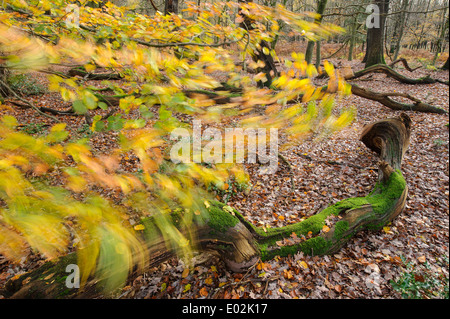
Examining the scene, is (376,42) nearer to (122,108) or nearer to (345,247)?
(345,247)

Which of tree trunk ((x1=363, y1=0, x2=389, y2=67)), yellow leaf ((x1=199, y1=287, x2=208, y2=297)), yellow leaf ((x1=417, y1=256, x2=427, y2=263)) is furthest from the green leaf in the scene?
tree trunk ((x1=363, y1=0, x2=389, y2=67))

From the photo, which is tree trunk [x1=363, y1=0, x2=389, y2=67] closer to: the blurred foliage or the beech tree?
the beech tree

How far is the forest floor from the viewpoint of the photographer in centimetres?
314

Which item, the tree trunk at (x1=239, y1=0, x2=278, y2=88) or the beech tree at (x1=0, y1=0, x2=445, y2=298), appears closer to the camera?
the beech tree at (x1=0, y1=0, x2=445, y2=298)

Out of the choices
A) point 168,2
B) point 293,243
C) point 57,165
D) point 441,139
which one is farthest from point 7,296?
point 441,139

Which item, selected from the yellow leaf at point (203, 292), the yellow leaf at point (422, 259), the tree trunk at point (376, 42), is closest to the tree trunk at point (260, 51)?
the yellow leaf at point (203, 292)

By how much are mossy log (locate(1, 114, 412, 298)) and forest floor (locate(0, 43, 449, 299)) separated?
221 millimetres

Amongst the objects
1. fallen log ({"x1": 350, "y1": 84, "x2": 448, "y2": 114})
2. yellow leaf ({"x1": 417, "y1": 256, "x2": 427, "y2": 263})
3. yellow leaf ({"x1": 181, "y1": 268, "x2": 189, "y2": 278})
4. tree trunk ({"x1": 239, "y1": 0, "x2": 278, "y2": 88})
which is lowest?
yellow leaf ({"x1": 181, "y1": 268, "x2": 189, "y2": 278})

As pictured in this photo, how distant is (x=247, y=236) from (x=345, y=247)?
73.4 inches

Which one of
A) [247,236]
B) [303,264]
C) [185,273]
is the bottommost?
[185,273]

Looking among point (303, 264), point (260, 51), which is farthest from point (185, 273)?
point (260, 51)

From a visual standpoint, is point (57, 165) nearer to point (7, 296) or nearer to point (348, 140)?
point (7, 296)

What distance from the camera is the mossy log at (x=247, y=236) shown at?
2.18 m

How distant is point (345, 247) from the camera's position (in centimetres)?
372
